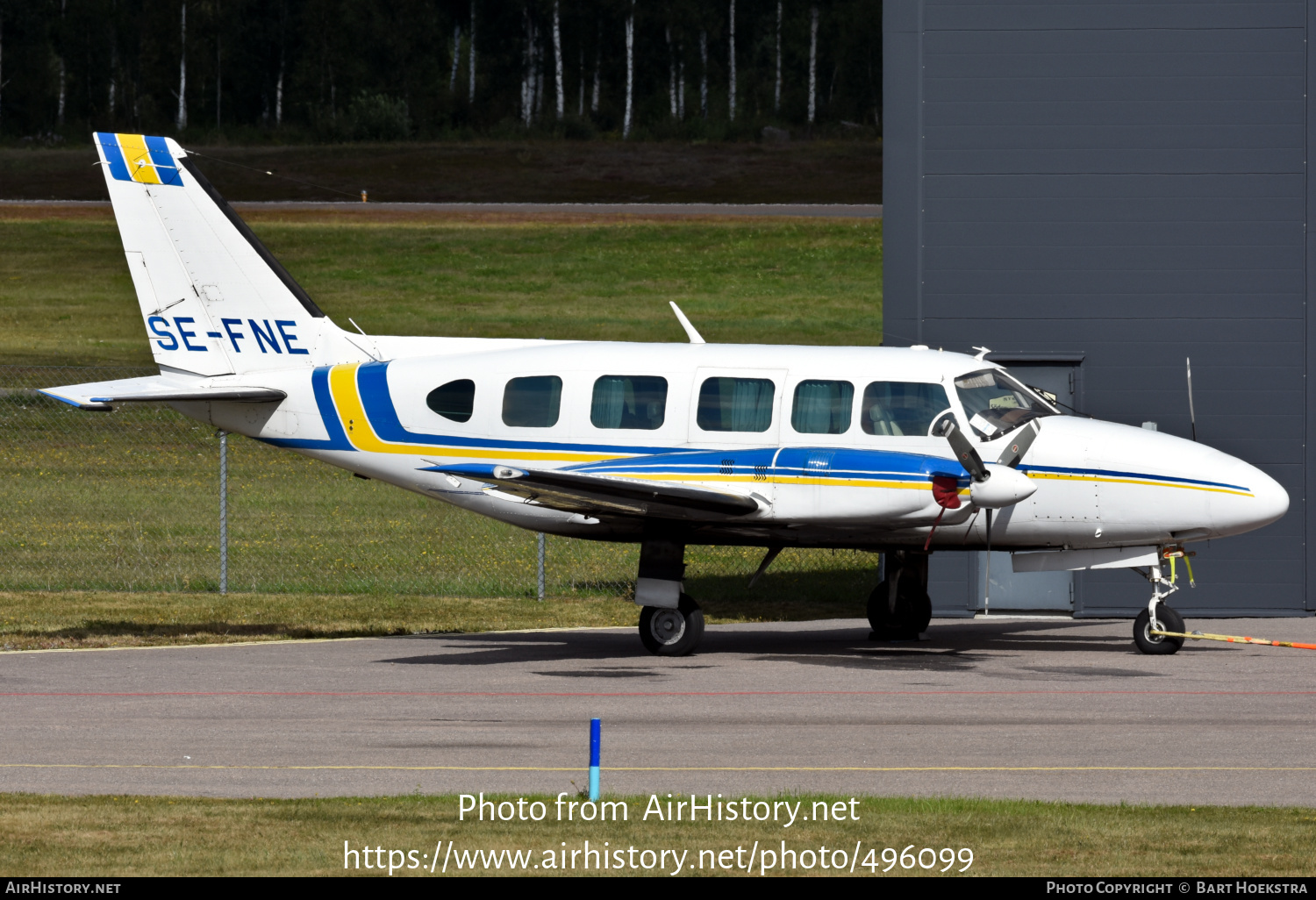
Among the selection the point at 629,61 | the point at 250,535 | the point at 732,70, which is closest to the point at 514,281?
the point at 250,535

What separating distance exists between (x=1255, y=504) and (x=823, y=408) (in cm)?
421

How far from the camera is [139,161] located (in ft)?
58.3

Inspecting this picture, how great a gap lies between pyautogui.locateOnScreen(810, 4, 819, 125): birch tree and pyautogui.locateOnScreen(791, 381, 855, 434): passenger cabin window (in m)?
55.8

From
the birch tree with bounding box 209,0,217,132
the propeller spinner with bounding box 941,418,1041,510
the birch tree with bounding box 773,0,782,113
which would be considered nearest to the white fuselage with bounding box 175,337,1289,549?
the propeller spinner with bounding box 941,418,1041,510

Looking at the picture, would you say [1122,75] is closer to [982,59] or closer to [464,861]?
[982,59]

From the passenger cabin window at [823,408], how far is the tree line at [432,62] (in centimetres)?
5733

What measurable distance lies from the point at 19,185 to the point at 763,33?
34.9 m

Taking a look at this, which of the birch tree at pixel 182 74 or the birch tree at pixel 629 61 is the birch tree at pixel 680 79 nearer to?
the birch tree at pixel 629 61

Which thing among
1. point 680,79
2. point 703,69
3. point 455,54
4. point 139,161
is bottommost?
point 139,161

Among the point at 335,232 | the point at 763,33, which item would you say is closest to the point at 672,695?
the point at 335,232

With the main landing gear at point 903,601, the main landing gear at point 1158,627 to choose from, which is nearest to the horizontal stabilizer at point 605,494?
the main landing gear at point 903,601

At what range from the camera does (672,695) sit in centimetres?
1416

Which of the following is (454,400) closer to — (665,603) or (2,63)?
(665,603)

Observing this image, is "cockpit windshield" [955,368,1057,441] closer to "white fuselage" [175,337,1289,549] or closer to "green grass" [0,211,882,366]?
"white fuselage" [175,337,1289,549]
